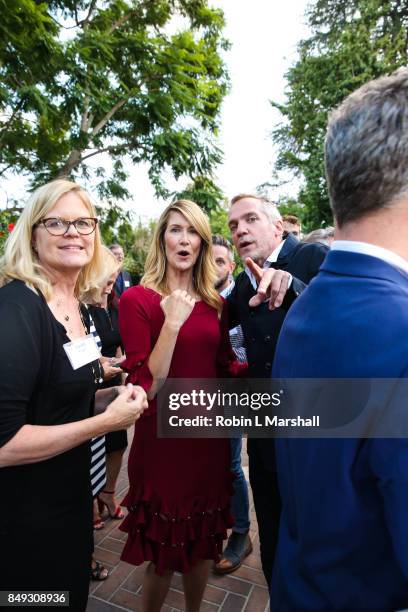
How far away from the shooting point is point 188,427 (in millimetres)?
1919

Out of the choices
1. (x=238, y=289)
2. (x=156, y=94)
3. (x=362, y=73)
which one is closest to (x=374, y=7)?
(x=362, y=73)

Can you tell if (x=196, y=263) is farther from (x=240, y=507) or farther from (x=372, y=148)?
(x=240, y=507)

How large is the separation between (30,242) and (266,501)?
5.61ft

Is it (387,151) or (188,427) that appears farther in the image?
(188,427)

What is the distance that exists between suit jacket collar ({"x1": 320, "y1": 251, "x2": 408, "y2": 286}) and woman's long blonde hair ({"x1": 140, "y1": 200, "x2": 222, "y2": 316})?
1.32 meters

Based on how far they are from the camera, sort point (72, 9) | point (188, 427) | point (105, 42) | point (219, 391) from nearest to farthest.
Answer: point (188, 427) < point (219, 391) < point (105, 42) < point (72, 9)

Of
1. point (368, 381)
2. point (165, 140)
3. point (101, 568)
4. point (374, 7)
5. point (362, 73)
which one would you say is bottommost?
point (101, 568)

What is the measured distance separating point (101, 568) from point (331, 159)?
9.42ft

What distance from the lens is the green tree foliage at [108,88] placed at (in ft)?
20.5

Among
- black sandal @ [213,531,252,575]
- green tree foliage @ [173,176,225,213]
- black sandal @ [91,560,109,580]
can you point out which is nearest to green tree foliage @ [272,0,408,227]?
green tree foliage @ [173,176,225,213]

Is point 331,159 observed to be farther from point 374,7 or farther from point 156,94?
point 374,7

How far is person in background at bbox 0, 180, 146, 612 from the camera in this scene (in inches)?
46.6

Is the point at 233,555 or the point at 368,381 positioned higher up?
the point at 368,381
